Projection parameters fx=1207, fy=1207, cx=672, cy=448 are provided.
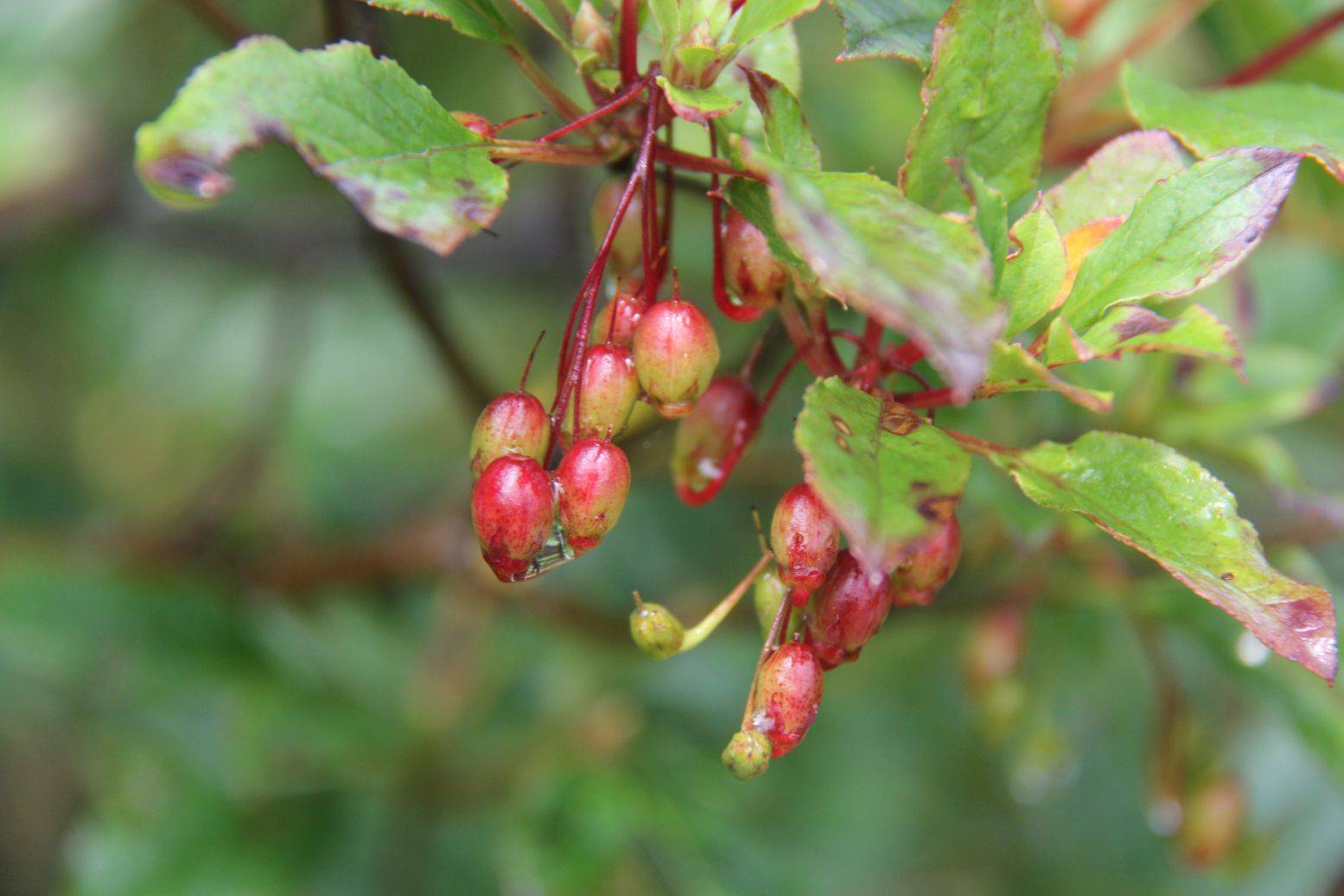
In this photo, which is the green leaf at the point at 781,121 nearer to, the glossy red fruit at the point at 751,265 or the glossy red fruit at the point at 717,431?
the glossy red fruit at the point at 751,265

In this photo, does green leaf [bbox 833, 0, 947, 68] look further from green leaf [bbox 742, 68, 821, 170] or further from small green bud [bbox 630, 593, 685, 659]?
small green bud [bbox 630, 593, 685, 659]

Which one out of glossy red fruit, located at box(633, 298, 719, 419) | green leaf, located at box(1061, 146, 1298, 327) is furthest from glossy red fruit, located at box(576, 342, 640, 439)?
green leaf, located at box(1061, 146, 1298, 327)

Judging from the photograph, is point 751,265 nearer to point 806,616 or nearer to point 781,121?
point 781,121

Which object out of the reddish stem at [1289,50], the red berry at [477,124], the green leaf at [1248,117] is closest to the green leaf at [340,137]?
the red berry at [477,124]

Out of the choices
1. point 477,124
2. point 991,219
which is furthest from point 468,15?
point 991,219

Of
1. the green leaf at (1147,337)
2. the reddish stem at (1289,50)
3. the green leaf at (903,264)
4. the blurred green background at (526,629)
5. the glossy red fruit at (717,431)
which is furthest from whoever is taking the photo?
the blurred green background at (526,629)

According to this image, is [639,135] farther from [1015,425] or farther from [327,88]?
[1015,425]
